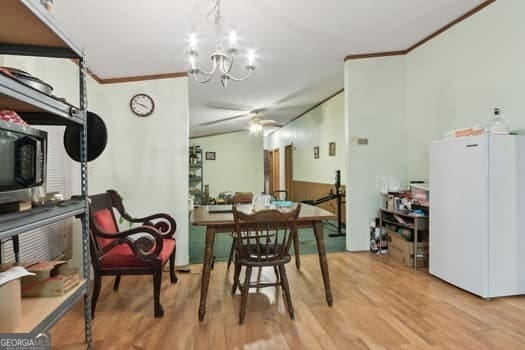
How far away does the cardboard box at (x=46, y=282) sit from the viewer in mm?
1293

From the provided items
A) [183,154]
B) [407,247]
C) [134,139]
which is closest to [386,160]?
[407,247]

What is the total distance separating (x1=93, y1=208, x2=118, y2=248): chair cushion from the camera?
2.51 m

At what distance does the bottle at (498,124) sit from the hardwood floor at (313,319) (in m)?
1.44

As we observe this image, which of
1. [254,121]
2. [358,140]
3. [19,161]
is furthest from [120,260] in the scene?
[254,121]

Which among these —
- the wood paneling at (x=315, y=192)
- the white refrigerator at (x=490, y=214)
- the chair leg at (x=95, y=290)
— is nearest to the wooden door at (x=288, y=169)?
the wood paneling at (x=315, y=192)

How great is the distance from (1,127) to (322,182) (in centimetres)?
591

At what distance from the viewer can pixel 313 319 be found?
2.19 metres

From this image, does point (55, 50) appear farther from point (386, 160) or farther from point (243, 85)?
point (386, 160)

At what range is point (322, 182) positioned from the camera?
21.2ft

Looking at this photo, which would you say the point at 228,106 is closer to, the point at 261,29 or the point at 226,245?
the point at 226,245

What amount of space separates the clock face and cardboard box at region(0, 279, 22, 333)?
2.70m

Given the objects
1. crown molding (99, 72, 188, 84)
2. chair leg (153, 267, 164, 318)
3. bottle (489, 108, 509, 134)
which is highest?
crown molding (99, 72, 188, 84)

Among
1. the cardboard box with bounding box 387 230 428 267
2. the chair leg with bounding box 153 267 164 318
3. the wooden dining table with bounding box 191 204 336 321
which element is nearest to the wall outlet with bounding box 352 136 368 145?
the cardboard box with bounding box 387 230 428 267

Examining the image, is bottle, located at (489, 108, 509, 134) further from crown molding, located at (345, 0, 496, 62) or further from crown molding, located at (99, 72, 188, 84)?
crown molding, located at (99, 72, 188, 84)
